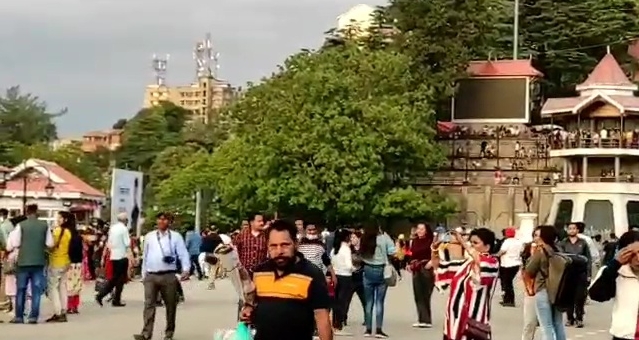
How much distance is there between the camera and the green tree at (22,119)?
94.6 meters

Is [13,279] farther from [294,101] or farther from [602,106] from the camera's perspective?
[602,106]

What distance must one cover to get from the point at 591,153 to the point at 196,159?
70.9ft

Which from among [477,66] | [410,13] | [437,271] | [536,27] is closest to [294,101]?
[410,13]

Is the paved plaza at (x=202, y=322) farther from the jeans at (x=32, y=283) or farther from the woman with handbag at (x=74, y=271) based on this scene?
the jeans at (x=32, y=283)

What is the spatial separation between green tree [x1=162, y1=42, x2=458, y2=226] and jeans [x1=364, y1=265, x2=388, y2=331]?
3389cm

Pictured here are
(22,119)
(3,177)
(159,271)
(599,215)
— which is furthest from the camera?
(22,119)

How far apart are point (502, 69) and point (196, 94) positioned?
113711mm

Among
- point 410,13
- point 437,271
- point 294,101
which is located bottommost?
point 437,271

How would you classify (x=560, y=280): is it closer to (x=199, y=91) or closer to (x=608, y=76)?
(x=608, y=76)

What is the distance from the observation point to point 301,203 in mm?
52688

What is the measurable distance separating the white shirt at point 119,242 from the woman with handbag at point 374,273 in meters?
5.77

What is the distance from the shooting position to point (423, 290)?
65.5 feet

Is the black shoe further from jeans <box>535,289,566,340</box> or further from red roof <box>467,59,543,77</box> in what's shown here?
red roof <box>467,59,543,77</box>

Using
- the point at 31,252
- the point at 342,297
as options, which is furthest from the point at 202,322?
the point at 31,252
